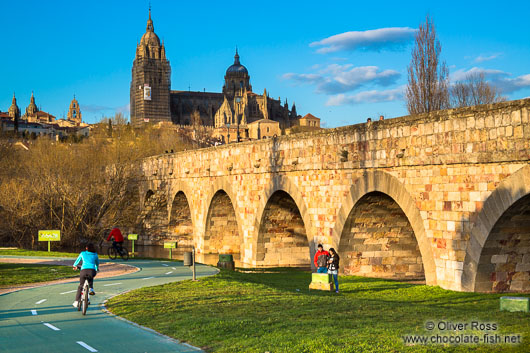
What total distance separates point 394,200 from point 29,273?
1160cm

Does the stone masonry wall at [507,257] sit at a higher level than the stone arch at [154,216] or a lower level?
lower

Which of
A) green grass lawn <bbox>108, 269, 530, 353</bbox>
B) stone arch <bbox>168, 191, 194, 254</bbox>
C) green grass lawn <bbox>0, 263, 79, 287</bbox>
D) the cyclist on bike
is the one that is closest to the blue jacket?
green grass lawn <bbox>108, 269, 530, 353</bbox>

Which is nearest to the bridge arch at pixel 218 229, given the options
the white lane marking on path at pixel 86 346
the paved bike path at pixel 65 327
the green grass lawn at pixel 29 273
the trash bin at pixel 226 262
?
the trash bin at pixel 226 262

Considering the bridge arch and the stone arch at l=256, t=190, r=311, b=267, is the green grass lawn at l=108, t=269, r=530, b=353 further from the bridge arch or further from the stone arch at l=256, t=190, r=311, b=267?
the bridge arch

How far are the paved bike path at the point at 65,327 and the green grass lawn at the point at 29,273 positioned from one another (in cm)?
174

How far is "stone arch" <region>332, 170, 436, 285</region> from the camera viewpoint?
16000mm

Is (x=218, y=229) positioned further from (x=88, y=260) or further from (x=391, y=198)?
(x=88, y=260)

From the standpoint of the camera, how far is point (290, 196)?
2466 centimetres

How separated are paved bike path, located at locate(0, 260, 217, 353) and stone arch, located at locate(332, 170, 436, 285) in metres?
6.07

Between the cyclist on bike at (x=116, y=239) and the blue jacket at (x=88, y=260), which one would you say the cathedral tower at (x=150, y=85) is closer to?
the cyclist on bike at (x=116, y=239)

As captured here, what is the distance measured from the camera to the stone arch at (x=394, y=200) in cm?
1600

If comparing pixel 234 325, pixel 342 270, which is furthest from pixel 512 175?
pixel 342 270

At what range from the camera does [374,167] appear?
716 inches

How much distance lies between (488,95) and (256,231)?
30.9 m
